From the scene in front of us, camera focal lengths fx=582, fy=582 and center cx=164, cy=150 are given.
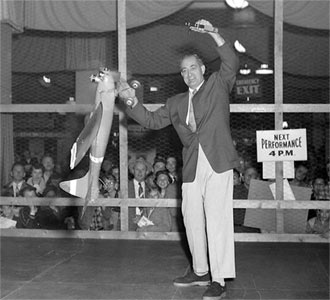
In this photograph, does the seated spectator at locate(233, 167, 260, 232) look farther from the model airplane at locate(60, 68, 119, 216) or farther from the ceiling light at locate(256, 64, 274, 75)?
the model airplane at locate(60, 68, 119, 216)

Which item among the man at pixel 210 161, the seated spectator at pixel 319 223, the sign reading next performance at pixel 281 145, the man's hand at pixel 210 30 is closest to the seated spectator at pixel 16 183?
the sign reading next performance at pixel 281 145

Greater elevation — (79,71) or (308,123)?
(79,71)

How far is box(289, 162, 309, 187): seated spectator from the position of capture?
18.5 ft

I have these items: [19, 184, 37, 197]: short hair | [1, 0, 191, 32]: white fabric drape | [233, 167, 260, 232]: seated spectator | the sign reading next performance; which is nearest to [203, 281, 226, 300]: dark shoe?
[233, 167, 260, 232]: seated spectator

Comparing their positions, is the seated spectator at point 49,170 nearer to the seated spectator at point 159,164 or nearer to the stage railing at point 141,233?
the stage railing at point 141,233

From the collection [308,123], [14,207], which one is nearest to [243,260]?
[308,123]

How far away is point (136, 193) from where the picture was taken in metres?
5.66

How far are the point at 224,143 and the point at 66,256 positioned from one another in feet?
6.23

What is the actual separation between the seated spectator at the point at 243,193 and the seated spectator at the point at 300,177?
36 centimetres

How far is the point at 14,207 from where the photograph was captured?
590 cm

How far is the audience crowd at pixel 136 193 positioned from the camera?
18.3ft

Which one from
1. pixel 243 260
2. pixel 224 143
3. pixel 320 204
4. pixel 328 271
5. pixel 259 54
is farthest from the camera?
pixel 259 54

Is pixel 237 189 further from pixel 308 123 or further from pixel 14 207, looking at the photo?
pixel 14 207

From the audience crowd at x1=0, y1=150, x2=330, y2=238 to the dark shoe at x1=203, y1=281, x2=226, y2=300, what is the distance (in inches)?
81.5
